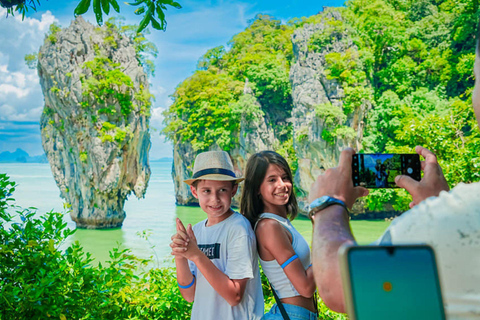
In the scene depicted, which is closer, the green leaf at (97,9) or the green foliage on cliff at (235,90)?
the green leaf at (97,9)

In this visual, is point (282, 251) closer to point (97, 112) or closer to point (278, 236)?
point (278, 236)

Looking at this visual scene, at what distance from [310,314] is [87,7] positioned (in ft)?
4.81

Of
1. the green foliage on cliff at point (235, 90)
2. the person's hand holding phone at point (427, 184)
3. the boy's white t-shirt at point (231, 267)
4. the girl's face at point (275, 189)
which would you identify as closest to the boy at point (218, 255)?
the boy's white t-shirt at point (231, 267)

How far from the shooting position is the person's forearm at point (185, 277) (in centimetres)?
161

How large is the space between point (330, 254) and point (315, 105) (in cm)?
1868

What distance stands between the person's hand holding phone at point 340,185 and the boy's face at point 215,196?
0.87 metres

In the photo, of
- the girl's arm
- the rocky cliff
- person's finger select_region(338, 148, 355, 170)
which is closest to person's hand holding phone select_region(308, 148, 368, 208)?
person's finger select_region(338, 148, 355, 170)

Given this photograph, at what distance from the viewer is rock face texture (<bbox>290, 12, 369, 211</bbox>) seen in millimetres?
18812

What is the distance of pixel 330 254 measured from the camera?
2.10 ft

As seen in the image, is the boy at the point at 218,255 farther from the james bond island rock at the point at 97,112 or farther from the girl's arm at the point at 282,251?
the james bond island rock at the point at 97,112

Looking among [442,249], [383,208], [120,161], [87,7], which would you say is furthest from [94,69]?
[442,249]

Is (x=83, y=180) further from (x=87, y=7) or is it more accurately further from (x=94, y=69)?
(x=87, y=7)

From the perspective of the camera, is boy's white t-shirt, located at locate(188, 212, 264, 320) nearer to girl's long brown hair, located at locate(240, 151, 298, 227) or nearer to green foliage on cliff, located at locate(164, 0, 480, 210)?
girl's long brown hair, located at locate(240, 151, 298, 227)

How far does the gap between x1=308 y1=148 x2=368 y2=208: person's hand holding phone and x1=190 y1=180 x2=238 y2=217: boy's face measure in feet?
2.86
